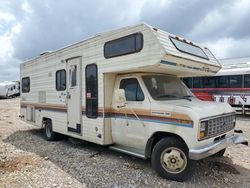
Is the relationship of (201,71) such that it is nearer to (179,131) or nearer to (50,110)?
(179,131)

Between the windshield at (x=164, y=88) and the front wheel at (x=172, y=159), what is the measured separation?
3.44 feet

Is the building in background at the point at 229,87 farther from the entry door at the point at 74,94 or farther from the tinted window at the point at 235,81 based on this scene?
the entry door at the point at 74,94

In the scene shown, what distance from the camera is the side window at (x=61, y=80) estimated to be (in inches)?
334

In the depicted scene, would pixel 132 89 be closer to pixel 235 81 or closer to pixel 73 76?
pixel 73 76

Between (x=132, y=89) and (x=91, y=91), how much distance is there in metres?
1.43

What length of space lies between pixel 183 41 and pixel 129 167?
10.4ft

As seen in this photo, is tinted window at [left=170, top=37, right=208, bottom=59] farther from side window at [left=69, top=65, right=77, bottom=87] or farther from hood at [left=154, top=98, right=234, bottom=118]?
side window at [left=69, top=65, right=77, bottom=87]

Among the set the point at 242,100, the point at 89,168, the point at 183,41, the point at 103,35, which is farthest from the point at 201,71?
the point at 242,100

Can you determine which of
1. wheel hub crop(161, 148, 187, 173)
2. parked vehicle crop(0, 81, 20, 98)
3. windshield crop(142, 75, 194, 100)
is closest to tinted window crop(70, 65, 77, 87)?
windshield crop(142, 75, 194, 100)

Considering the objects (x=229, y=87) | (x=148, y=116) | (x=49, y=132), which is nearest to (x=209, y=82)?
(x=229, y=87)

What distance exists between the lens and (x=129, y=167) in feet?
20.1

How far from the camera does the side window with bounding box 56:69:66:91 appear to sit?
8.48 meters

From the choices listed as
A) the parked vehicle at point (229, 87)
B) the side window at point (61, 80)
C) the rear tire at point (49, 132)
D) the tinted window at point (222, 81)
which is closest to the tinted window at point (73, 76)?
the side window at point (61, 80)

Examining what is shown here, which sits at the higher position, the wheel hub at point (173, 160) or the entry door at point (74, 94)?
the entry door at point (74, 94)
